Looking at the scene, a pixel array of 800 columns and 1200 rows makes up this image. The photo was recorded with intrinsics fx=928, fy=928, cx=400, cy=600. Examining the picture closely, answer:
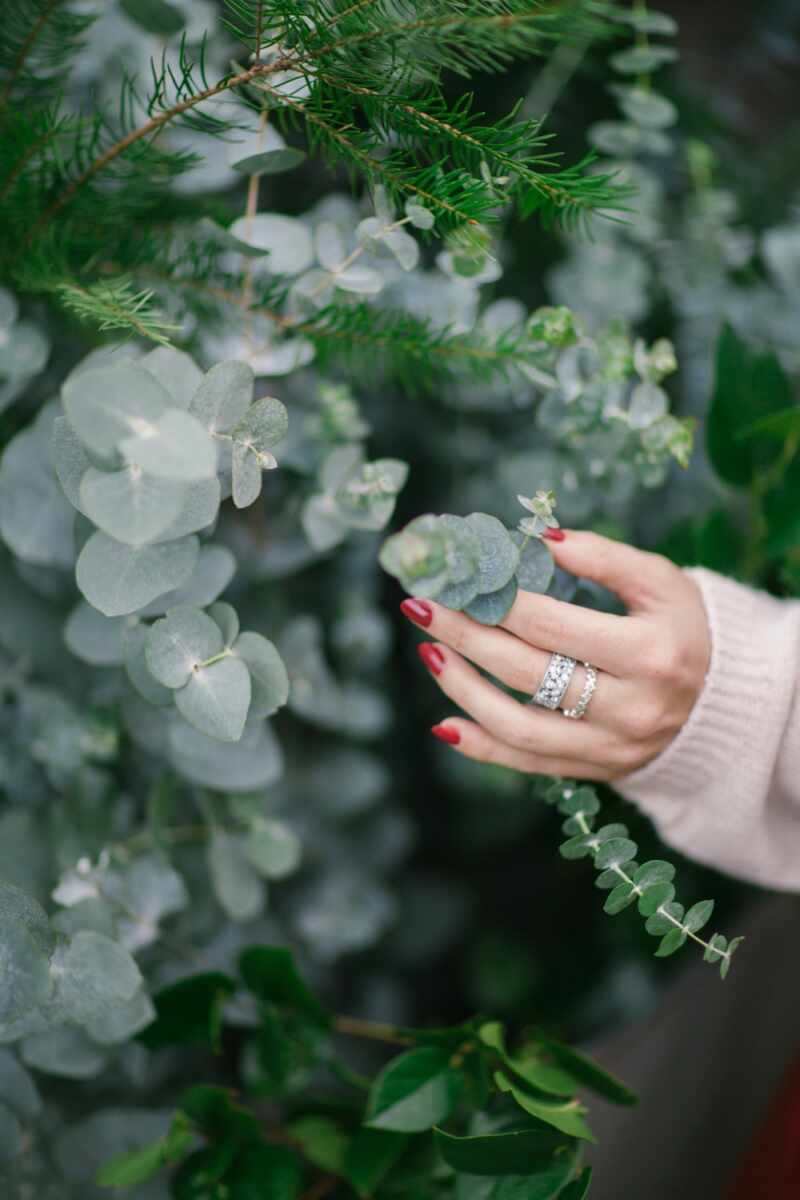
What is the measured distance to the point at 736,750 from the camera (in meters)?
0.56

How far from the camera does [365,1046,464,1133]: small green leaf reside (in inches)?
22.0

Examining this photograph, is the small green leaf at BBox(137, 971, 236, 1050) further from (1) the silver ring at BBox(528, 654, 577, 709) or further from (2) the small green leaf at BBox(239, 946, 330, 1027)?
(1) the silver ring at BBox(528, 654, 577, 709)

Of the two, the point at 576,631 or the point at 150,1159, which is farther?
the point at 150,1159

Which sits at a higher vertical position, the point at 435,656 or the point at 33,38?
the point at 33,38

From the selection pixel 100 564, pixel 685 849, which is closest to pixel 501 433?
pixel 685 849

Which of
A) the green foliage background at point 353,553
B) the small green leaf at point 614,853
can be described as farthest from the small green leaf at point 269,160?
the small green leaf at point 614,853

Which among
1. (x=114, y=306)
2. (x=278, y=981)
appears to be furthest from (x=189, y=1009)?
(x=114, y=306)

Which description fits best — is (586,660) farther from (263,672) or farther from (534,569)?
Answer: (263,672)

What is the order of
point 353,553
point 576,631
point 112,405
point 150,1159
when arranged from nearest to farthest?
point 112,405
point 576,631
point 150,1159
point 353,553

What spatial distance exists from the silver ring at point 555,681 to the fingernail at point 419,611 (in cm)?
7

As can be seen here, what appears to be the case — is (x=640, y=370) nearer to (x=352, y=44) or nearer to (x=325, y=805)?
(x=352, y=44)

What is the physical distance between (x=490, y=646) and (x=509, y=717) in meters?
0.05

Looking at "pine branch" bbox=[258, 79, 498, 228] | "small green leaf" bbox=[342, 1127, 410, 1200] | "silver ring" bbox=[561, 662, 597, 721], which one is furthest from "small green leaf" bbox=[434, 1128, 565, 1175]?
"pine branch" bbox=[258, 79, 498, 228]

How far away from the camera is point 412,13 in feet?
1.47
